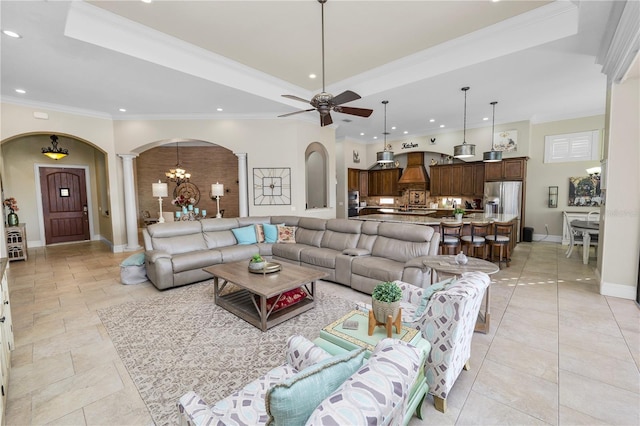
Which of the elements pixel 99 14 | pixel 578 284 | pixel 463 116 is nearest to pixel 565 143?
pixel 463 116

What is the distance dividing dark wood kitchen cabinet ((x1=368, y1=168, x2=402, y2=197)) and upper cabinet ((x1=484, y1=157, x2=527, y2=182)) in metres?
3.00

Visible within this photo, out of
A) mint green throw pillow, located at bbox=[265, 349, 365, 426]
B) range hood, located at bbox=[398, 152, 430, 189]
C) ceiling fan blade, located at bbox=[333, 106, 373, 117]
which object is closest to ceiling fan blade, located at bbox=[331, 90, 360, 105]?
ceiling fan blade, located at bbox=[333, 106, 373, 117]

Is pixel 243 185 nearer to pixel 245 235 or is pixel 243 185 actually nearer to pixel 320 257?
pixel 245 235

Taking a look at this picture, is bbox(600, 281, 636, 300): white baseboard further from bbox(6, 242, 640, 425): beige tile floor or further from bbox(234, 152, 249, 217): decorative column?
bbox(234, 152, 249, 217): decorative column

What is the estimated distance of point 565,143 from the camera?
7.44m

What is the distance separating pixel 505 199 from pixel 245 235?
6899 mm

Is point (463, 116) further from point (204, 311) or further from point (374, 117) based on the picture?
point (204, 311)

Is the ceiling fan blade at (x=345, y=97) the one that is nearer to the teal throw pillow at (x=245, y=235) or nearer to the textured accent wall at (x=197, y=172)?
the teal throw pillow at (x=245, y=235)

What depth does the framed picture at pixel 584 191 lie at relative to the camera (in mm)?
7081

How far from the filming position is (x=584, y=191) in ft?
23.7

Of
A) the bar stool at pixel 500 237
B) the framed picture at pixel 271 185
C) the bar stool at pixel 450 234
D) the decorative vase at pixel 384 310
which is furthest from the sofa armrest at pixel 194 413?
the framed picture at pixel 271 185

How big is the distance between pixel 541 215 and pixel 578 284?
4.27 meters

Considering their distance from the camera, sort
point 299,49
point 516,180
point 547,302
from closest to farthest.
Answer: point 547,302 < point 299,49 < point 516,180

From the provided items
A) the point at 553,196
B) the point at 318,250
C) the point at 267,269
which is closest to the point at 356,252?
the point at 318,250
